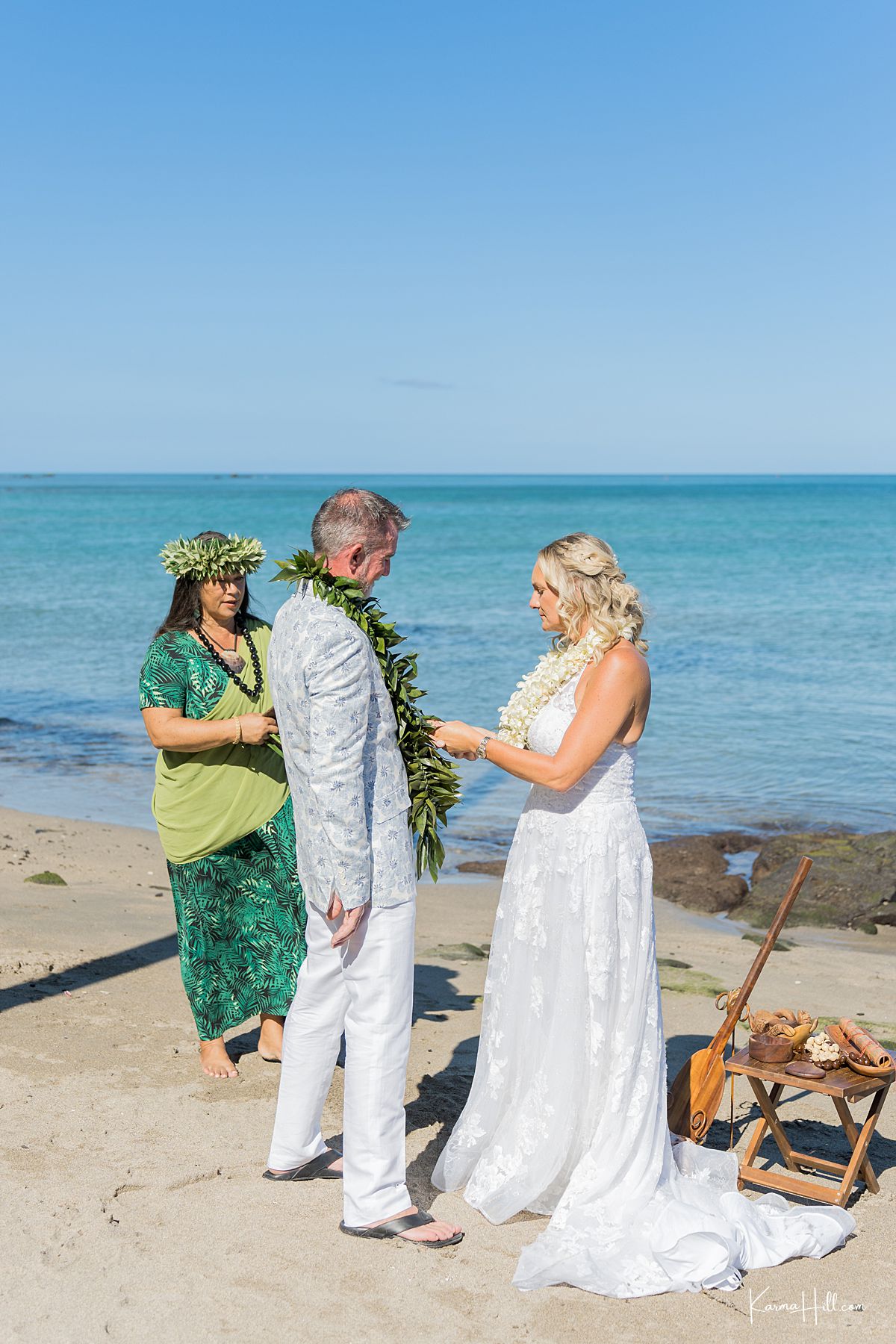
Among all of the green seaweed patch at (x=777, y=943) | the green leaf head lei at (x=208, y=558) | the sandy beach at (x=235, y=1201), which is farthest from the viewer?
the green seaweed patch at (x=777, y=943)

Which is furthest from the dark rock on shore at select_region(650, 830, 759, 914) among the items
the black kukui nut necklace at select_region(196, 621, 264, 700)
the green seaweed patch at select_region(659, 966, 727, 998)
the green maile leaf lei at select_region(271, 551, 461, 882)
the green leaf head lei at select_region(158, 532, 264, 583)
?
the green maile leaf lei at select_region(271, 551, 461, 882)

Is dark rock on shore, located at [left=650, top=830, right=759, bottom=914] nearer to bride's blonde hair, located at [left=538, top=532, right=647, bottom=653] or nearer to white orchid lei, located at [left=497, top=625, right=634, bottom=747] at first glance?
white orchid lei, located at [left=497, top=625, right=634, bottom=747]

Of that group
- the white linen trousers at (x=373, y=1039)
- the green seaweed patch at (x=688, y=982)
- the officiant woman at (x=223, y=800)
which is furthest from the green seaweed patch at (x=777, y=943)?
the white linen trousers at (x=373, y=1039)

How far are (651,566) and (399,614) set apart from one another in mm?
17580

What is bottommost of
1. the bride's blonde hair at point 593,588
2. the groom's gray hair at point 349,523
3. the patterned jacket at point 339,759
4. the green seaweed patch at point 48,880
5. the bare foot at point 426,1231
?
the green seaweed patch at point 48,880

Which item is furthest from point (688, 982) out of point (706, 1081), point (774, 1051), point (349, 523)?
point (349, 523)

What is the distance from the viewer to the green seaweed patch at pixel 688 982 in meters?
6.92

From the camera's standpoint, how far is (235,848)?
17.7ft

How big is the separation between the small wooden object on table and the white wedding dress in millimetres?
113

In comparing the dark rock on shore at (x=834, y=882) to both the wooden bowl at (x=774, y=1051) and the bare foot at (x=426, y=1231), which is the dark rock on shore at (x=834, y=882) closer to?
the wooden bowl at (x=774, y=1051)

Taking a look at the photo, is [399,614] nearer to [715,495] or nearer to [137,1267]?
[137,1267]

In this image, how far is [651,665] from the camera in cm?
2308

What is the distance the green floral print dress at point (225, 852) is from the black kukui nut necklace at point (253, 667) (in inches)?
1.1

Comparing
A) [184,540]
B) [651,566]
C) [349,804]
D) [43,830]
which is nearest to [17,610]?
[43,830]
